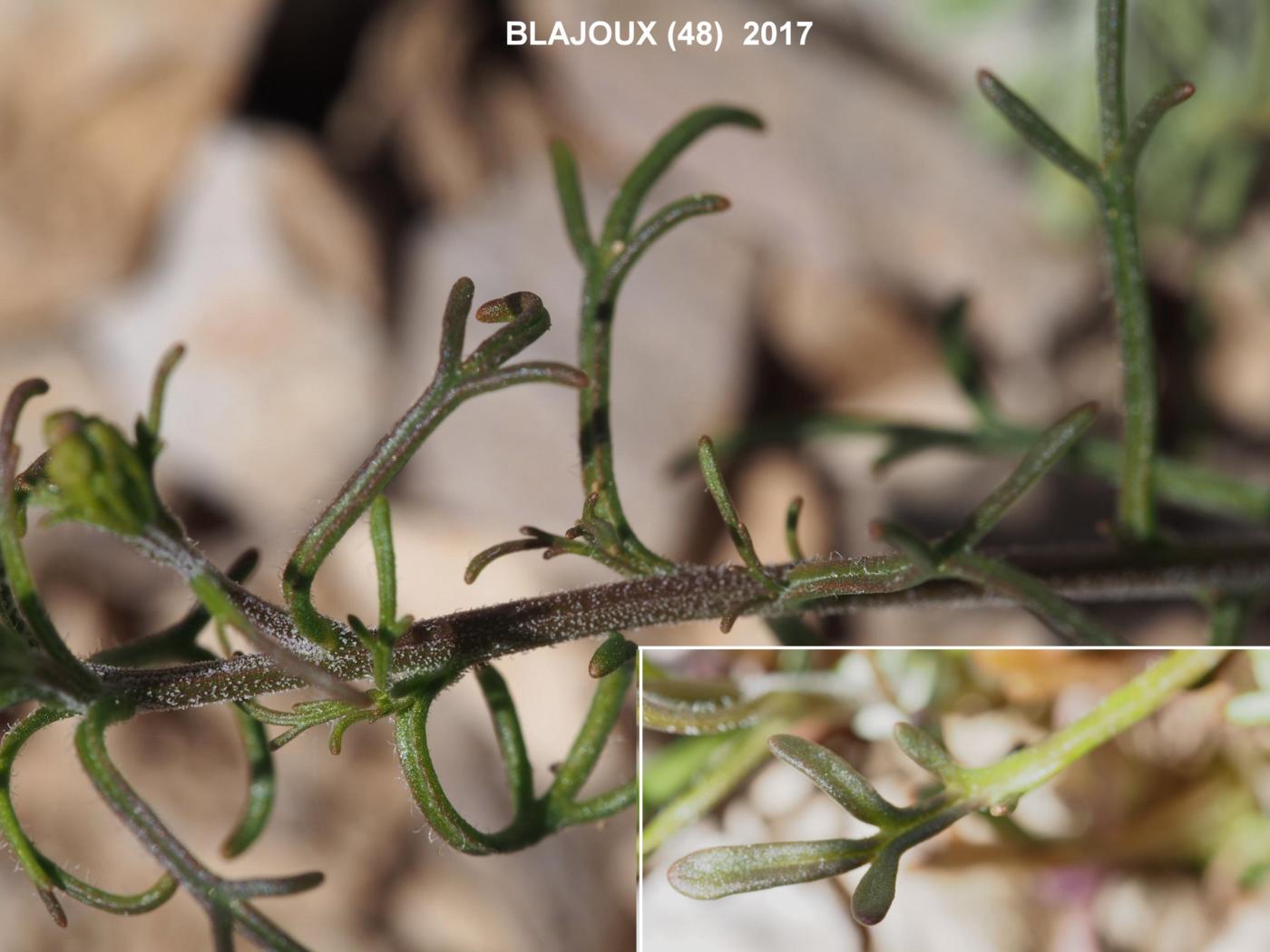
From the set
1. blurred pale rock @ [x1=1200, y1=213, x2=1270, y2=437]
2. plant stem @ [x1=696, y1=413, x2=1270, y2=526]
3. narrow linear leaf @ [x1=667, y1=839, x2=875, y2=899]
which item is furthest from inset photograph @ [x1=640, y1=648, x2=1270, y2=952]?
blurred pale rock @ [x1=1200, y1=213, x2=1270, y2=437]

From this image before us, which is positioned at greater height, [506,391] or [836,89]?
[836,89]

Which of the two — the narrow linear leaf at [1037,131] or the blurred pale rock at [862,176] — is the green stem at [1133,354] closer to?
the narrow linear leaf at [1037,131]

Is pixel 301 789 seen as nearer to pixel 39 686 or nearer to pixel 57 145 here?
pixel 57 145

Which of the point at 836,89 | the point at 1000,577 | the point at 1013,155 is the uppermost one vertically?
the point at 836,89

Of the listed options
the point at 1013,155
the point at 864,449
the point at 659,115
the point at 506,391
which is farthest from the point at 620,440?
the point at 1013,155

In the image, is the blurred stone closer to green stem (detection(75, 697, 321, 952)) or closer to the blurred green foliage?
the blurred green foliage

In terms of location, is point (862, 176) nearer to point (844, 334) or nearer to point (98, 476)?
point (844, 334)
